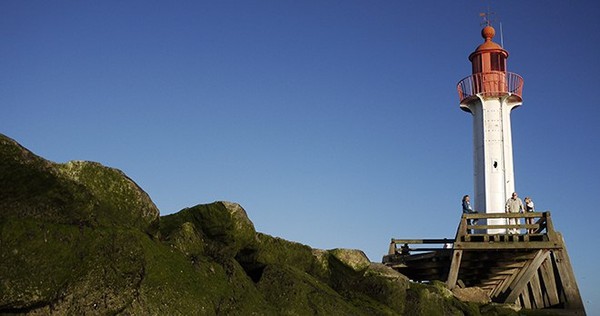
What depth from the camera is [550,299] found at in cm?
1952

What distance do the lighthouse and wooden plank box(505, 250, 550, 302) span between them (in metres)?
6.04

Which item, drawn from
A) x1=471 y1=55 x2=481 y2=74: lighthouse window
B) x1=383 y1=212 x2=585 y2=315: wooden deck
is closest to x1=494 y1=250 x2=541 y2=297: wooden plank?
x1=383 y1=212 x2=585 y2=315: wooden deck

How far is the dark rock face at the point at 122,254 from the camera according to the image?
237 inches

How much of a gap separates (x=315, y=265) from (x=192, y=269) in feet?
12.4

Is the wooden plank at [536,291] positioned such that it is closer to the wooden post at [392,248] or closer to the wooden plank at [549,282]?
the wooden plank at [549,282]

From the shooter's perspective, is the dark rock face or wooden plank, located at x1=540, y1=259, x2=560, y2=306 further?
wooden plank, located at x1=540, y1=259, x2=560, y2=306

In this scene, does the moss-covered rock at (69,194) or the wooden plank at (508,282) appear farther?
the wooden plank at (508,282)

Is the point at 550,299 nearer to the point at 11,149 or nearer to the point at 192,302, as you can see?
the point at 192,302

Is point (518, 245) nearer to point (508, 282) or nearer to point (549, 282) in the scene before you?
point (549, 282)

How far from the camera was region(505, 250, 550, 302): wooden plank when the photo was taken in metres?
19.6

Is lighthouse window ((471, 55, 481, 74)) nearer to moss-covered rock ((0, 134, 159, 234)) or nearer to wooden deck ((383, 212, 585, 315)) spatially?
wooden deck ((383, 212, 585, 315))

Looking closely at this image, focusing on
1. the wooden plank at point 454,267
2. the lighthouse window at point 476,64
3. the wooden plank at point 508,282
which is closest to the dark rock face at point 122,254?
the wooden plank at point 454,267

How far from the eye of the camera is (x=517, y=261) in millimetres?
21000

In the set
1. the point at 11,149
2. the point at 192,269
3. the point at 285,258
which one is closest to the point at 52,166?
the point at 11,149
